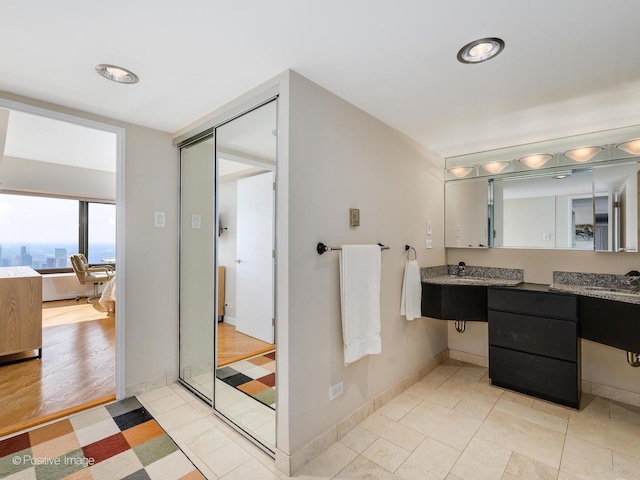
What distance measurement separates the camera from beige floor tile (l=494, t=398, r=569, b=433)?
84.9 inches

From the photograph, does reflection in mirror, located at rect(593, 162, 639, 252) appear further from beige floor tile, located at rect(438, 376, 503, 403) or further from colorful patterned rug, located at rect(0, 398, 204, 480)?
colorful patterned rug, located at rect(0, 398, 204, 480)

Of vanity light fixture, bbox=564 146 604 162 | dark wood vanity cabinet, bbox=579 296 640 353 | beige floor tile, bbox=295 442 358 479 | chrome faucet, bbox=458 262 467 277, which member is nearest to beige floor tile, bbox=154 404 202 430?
beige floor tile, bbox=295 442 358 479

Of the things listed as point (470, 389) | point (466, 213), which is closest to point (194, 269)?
point (470, 389)

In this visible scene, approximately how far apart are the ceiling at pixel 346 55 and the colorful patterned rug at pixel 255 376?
5.59ft

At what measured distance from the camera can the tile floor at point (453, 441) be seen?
5.68 ft

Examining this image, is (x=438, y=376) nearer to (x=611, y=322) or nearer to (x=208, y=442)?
(x=611, y=322)

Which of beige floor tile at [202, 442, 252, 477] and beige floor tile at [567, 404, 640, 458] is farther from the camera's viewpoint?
beige floor tile at [567, 404, 640, 458]

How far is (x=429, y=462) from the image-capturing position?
181cm

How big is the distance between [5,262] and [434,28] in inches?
299

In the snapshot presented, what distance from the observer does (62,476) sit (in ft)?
5.46

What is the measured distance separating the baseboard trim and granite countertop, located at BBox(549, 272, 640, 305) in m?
1.37

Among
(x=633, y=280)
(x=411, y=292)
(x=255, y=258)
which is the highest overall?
(x=255, y=258)

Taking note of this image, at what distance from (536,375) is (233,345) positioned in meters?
2.35

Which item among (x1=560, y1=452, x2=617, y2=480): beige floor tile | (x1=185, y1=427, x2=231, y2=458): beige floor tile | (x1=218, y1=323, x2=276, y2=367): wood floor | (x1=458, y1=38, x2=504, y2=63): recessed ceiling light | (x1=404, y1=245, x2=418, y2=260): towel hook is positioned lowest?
(x1=560, y1=452, x2=617, y2=480): beige floor tile
